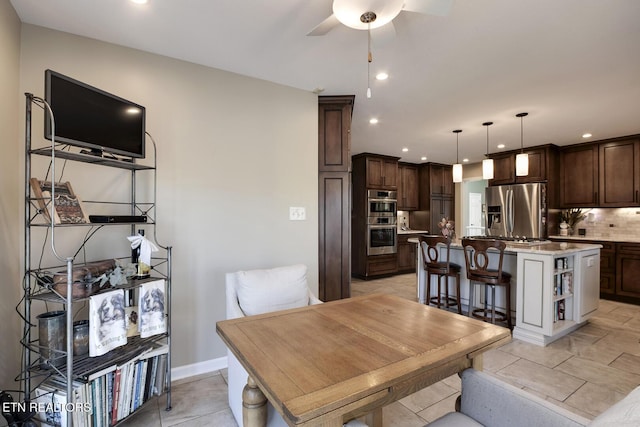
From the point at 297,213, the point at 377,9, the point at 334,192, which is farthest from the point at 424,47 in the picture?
the point at 297,213

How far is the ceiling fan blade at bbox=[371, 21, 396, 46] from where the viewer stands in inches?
Answer: 65.7

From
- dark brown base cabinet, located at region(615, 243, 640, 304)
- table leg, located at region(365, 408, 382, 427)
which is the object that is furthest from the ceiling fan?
dark brown base cabinet, located at region(615, 243, 640, 304)

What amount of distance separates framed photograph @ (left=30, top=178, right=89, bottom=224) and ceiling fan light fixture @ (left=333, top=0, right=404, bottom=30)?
68.4 inches

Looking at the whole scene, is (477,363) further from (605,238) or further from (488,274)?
(605,238)

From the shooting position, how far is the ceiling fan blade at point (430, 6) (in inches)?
56.1

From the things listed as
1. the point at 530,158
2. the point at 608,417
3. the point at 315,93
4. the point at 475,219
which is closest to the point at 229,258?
the point at 315,93

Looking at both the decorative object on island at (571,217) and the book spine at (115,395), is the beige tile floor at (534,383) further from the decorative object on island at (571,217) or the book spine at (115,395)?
the decorative object on island at (571,217)

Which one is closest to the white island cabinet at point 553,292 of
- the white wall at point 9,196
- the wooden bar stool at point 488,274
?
the wooden bar stool at point 488,274

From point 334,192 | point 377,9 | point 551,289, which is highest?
point 377,9

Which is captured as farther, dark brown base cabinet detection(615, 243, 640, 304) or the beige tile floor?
dark brown base cabinet detection(615, 243, 640, 304)

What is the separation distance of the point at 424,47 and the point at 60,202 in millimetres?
2528

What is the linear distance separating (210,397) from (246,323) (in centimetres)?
112

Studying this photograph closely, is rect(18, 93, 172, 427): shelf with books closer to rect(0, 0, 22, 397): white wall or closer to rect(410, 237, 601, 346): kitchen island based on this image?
rect(0, 0, 22, 397): white wall

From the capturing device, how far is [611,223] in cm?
507
